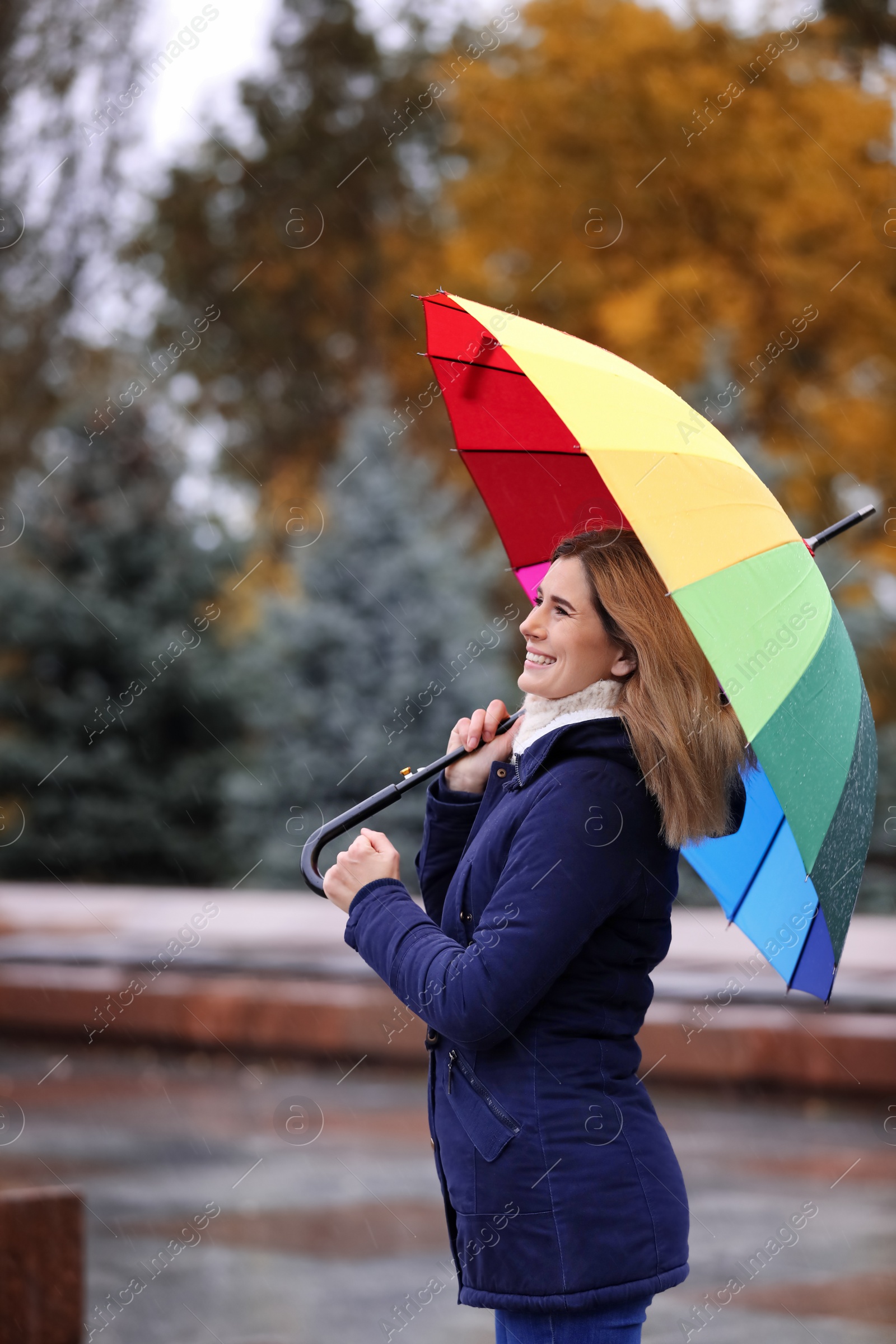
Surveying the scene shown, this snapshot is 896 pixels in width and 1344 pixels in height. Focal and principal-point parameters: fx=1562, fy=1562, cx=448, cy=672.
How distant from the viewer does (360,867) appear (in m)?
2.55

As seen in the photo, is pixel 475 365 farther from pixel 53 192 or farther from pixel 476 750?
pixel 53 192

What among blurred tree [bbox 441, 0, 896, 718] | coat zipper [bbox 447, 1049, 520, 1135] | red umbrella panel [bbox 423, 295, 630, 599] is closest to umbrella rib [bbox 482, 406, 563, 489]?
red umbrella panel [bbox 423, 295, 630, 599]

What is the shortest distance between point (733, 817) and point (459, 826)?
0.54m

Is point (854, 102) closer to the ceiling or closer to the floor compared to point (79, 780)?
closer to the ceiling


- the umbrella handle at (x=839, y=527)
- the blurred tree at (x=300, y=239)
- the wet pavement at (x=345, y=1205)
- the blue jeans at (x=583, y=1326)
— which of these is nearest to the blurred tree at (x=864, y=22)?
the blurred tree at (x=300, y=239)

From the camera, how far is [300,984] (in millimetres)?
8656

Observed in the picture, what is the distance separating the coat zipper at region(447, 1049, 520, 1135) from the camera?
2340 mm

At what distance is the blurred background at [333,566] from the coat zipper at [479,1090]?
6.63ft

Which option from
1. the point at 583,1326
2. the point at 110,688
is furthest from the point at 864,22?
the point at 583,1326

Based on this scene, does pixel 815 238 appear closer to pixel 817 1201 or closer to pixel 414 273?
pixel 414 273

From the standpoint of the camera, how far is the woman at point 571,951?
7.53 ft

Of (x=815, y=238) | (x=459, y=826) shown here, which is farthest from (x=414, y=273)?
(x=459, y=826)

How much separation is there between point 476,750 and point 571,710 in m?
0.42

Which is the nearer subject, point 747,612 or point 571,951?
point 571,951
